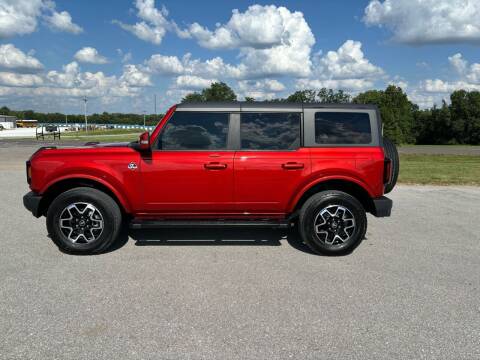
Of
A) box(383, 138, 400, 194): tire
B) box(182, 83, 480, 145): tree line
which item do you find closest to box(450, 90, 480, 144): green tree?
box(182, 83, 480, 145): tree line

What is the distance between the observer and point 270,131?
14.4 ft

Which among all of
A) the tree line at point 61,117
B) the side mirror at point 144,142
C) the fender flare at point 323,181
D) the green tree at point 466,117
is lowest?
the fender flare at point 323,181

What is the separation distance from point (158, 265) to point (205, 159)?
4.42ft

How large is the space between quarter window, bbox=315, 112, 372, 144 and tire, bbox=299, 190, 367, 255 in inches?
26.2

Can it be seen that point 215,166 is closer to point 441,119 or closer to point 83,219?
point 83,219

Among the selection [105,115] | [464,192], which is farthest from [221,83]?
[105,115]

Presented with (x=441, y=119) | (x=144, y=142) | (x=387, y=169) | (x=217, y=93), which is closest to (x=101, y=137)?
(x=217, y=93)

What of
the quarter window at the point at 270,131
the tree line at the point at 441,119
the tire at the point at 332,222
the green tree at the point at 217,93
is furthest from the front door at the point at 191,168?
the tree line at the point at 441,119

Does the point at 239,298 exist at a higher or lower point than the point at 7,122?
lower

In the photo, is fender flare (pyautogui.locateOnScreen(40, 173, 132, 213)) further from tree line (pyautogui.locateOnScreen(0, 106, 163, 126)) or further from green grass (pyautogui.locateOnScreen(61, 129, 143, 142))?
tree line (pyautogui.locateOnScreen(0, 106, 163, 126))

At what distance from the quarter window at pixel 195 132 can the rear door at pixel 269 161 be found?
0.25 metres

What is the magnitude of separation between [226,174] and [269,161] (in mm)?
546

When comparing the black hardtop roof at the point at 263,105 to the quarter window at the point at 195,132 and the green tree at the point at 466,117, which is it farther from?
the green tree at the point at 466,117

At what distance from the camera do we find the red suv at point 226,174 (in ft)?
13.9
